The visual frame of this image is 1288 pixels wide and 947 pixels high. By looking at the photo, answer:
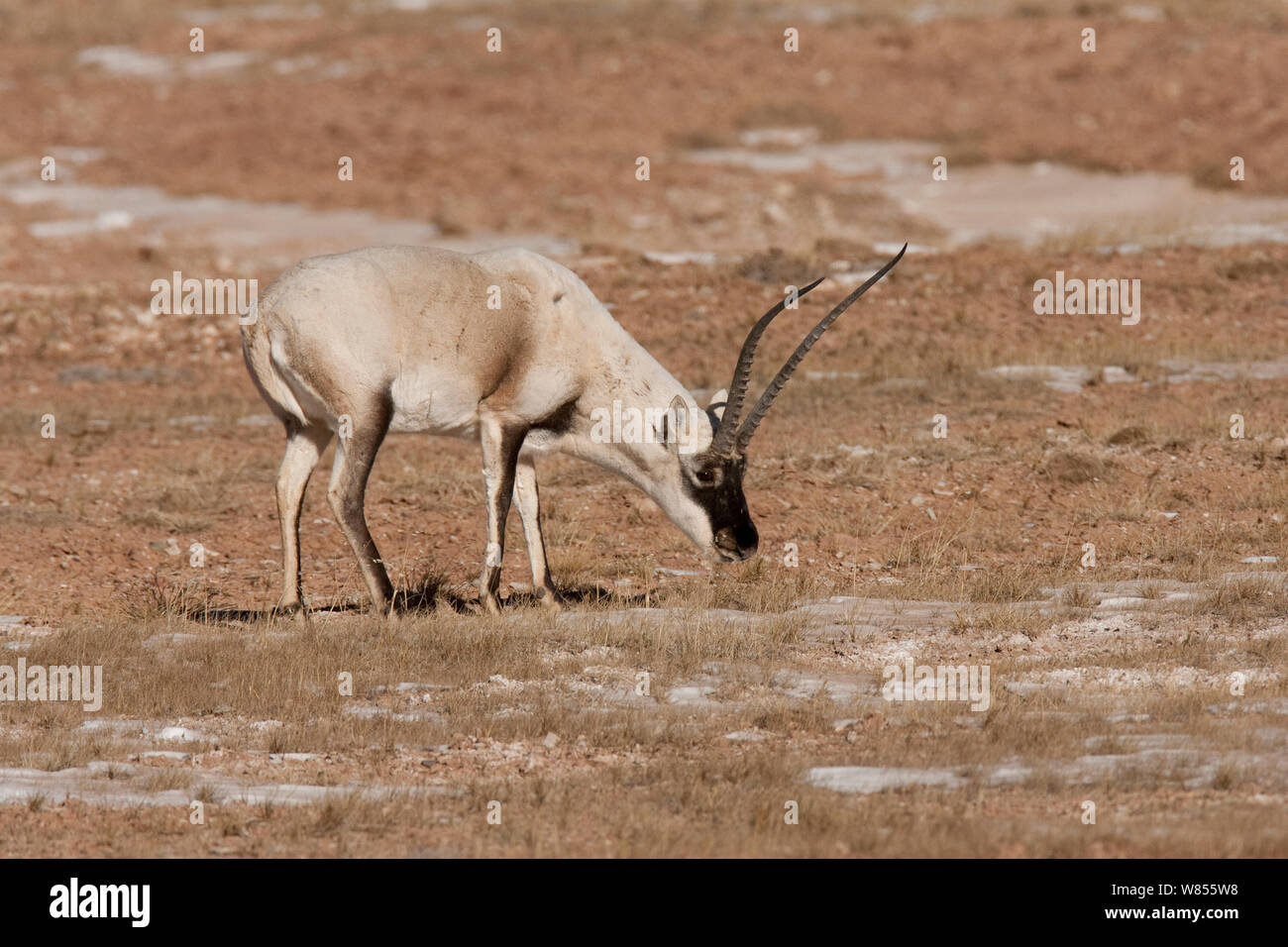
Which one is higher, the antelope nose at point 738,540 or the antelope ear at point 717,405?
the antelope ear at point 717,405

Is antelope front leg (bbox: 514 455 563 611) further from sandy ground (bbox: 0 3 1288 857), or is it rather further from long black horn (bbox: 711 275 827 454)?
long black horn (bbox: 711 275 827 454)

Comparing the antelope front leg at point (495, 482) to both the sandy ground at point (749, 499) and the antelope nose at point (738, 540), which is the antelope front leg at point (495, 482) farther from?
the antelope nose at point (738, 540)

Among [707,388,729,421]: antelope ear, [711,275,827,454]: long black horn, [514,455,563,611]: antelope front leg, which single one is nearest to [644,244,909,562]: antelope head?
[711,275,827,454]: long black horn

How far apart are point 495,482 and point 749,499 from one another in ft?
11.9

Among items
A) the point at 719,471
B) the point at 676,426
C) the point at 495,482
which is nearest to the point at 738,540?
the point at 719,471

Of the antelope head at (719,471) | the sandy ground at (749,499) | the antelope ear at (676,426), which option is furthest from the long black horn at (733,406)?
the sandy ground at (749,499)

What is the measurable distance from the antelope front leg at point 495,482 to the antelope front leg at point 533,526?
10.3 inches

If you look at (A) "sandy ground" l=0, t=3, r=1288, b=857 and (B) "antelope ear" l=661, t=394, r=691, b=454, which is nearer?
(A) "sandy ground" l=0, t=3, r=1288, b=857

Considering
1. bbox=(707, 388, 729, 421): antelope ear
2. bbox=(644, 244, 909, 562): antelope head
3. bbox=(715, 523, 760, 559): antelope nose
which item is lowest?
bbox=(715, 523, 760, 559): antelope nose

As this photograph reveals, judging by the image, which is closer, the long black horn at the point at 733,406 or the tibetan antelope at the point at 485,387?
the tibetan antelope at the point at 485,387

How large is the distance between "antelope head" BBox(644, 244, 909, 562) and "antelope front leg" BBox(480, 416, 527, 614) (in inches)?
36.9

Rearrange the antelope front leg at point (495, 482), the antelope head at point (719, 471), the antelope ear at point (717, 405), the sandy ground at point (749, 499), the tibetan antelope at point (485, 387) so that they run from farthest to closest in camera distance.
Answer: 1. the antelope ear at point (717, 405)
2. the antelope head at point (719, 471)
3. the antelope front leg at point (495, 482)
4. the tibetan antelope at point (485, 387)
5. the sandy ground at point (749, 499)

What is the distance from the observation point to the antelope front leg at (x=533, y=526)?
1016 centimetres

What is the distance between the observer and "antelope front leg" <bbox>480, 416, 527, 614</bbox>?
32.0ft
